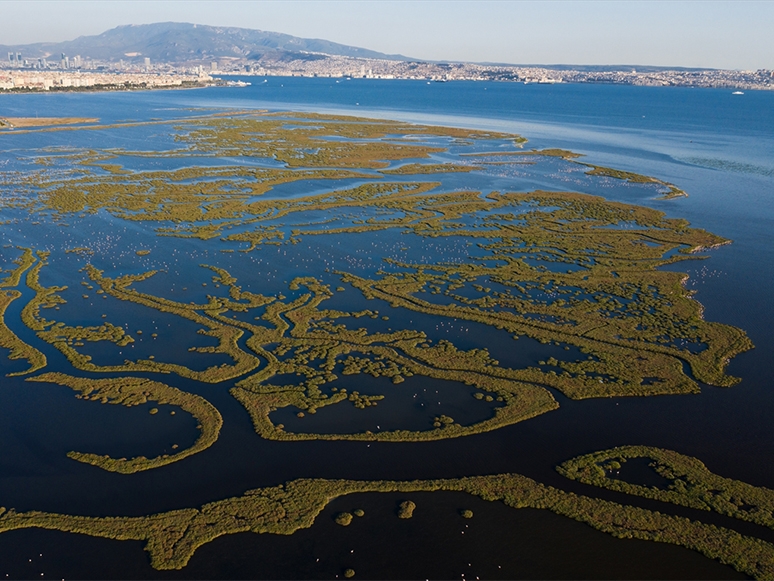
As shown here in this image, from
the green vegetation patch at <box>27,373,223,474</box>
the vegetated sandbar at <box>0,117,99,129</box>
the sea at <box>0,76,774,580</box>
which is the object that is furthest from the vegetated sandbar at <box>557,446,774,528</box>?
the vegetated sandbar at <box>0,117,99,129</box>

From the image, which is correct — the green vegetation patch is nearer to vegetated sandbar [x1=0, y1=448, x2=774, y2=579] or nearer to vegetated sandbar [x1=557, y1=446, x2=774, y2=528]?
vegetated sandbar [x1=0, y1=448, x2=774, y2=579]

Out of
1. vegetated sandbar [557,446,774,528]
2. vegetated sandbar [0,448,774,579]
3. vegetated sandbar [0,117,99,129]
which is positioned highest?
vegetated sandbar [0,117,99,129]

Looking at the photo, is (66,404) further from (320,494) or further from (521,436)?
(521,436)

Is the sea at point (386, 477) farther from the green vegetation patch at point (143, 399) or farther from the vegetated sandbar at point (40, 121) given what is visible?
the vegetated sandbar at point (40, 121)

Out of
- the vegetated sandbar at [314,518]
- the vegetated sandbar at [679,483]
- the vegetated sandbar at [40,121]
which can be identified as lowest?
the vegetated sandbar at [314,518]

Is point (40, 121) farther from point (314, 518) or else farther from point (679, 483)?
point (679, 483)

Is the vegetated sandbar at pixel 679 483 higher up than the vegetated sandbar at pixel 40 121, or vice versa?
the vegetated sandbar at pixel 40 121

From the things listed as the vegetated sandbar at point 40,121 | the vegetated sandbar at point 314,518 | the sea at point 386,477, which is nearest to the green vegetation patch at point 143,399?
the sea at point 386,477

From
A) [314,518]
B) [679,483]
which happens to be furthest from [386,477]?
[679,483]
